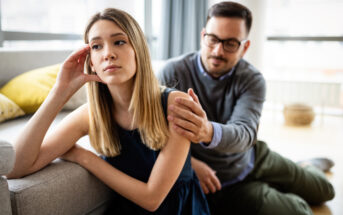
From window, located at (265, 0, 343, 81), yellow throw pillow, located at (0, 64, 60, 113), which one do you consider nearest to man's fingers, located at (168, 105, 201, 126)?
yellow throw pillow, located at (0, 64, 60, 113)

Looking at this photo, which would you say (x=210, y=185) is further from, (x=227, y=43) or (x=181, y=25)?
(x=181, y=25)

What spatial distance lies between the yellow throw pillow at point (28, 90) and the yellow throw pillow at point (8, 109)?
1.5 inches

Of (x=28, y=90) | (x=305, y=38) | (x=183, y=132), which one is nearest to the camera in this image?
(x=183, y=132)

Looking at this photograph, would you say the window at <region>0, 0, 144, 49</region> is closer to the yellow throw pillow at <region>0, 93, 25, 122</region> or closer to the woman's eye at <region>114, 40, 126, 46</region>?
the yellow throw pillow at <region>0, 93, 25, 122</region>

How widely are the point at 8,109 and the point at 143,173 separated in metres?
0.92

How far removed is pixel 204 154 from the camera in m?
1.62

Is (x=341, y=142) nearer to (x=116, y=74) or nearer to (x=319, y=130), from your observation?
(x=319, y=130)

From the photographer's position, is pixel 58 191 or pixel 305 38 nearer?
pixel 58 191

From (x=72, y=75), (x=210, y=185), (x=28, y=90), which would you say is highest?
(x=72, y=75)

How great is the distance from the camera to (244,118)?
149 cm

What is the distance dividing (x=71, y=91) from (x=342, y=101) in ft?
14.1

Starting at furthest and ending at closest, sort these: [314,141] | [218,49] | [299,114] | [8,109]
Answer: [299,114] < [314,141] < [8,109] < [218,49]

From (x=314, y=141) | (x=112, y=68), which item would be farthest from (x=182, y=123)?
(x=314, y=141)

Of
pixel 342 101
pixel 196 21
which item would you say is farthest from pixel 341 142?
pixel 196 21
